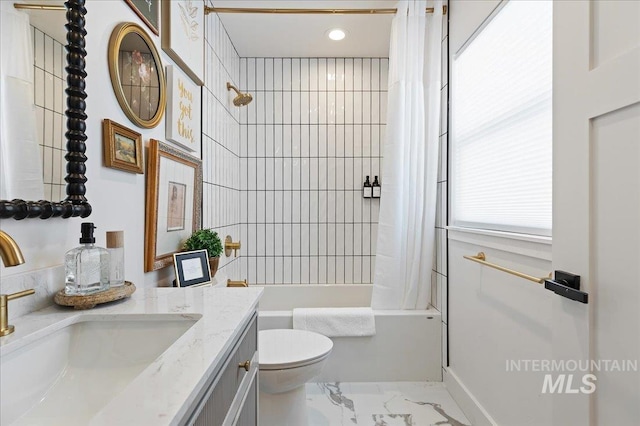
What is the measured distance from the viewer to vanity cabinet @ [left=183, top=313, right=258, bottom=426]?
608 millimetres

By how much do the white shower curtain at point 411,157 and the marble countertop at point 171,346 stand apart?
1343mm

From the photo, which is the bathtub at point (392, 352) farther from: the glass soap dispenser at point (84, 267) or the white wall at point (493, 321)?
the glass soap dispenser at point (84, 267)

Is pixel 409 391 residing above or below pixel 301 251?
below

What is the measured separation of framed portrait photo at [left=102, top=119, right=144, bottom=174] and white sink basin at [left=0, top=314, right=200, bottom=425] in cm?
55

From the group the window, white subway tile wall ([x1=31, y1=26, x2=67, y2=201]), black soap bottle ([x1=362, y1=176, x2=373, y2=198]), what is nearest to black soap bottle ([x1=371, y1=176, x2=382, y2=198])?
black soap bottle ([x1=362, y1=176, x2=373, y2=198])

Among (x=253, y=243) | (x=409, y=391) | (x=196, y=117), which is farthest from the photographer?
(x=253, y=243)

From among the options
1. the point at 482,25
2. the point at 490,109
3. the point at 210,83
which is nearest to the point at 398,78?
the point at 482,25

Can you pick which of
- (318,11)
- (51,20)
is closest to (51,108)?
(51,20)

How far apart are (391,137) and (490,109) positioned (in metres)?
0.66

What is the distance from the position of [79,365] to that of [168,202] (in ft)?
2.87

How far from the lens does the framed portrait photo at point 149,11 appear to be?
131 centimetres

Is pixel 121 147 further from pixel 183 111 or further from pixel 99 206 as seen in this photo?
pixel 183 111

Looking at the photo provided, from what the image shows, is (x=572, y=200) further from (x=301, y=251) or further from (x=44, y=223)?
(x=301, y=251)

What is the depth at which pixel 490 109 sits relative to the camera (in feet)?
5.45
